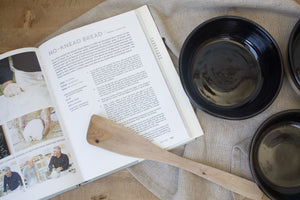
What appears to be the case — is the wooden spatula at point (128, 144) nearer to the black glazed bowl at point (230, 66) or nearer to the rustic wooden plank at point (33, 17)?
the black glazed bowl at point (230, 66)

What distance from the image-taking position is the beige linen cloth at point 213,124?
0.48 m

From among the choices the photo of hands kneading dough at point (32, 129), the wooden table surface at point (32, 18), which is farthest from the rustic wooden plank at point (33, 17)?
the photo of hands kneading dough at point (32, 129)

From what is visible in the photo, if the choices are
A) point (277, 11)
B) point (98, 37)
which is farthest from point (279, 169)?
point (98, 37)

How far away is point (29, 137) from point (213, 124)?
13.5 inches

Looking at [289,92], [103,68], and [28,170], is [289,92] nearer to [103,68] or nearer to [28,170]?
[103,68]

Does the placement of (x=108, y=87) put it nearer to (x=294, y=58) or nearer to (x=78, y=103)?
(x=78, y=103)

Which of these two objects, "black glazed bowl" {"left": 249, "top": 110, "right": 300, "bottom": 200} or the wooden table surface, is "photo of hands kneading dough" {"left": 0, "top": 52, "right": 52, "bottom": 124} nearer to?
the wooden table surface

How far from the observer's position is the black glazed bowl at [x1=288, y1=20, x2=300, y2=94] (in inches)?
17.6

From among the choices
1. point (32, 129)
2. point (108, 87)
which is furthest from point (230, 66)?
point (32, 129)

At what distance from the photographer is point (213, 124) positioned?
1.62ft

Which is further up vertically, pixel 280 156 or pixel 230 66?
pixel 230 66

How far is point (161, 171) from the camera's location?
49 centimetres

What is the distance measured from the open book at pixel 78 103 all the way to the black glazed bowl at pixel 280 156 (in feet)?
0.38

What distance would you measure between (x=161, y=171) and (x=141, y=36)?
26 cm
